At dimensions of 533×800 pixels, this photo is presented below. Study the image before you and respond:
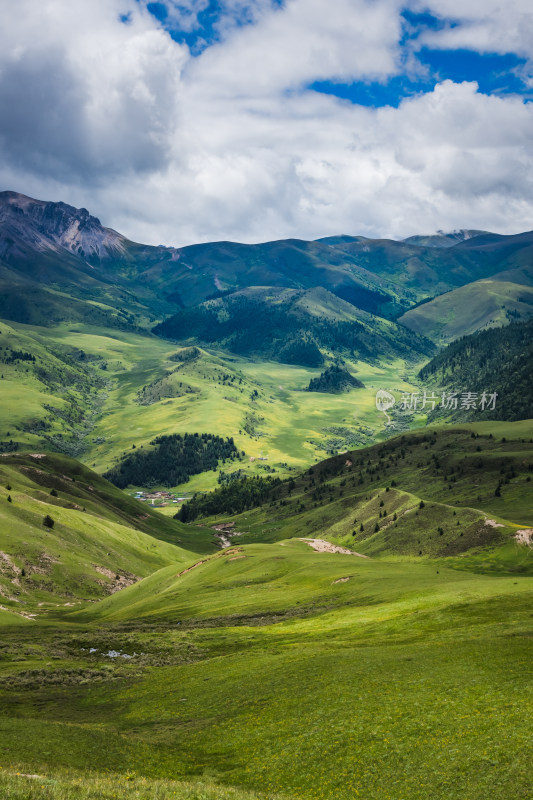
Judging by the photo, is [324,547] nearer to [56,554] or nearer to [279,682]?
[56,554]

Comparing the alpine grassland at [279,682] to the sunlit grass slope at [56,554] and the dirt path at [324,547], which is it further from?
the dirt path at [324,547]

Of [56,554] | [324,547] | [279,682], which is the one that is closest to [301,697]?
[279,682]

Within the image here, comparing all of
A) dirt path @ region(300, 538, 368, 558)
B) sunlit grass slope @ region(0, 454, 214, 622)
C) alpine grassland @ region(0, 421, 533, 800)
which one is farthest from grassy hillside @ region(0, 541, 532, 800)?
dirt path @ region(300, 538, 368, 558)

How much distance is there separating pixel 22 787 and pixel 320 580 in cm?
8280

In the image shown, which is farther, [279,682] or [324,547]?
[324,547]

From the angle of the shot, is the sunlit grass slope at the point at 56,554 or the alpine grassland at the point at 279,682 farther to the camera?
the sunlit grass slope at the point at 56,554

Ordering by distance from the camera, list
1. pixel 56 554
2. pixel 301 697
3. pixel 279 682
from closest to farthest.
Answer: pixel 301 697
pixel 279 682
pixel 56 554

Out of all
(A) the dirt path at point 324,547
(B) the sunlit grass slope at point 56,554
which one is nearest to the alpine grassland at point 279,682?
(B) the sunlit grass slope at point 56,554

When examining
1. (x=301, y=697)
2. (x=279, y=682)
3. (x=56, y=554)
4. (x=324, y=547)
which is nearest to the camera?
(x=301, y=697)

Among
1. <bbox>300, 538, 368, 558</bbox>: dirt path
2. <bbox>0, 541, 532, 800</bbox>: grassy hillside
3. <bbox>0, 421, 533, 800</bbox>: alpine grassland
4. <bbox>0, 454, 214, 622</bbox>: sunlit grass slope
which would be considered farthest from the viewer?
<bbox>300, 538, 368, 558</bbox>: dirt path

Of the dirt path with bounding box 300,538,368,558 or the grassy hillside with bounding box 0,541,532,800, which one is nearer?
the grassy hillside with bounding box 0,541,532,800

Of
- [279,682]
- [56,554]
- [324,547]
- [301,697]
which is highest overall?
[301,697]

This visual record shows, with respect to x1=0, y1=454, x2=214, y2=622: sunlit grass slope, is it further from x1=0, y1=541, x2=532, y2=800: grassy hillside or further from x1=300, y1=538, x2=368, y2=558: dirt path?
x1=300, y1=538, x2=368, y2=558: dirt path

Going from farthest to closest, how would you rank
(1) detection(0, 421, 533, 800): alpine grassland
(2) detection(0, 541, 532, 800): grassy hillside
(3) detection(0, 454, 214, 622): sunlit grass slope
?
(3) detection(0, 454, 214, 622): sunlit grass slope
(2) detection(0, 541, 532, 800): grassy hillside
(1) detection(0, 421, 533, 800): alpine grassland
